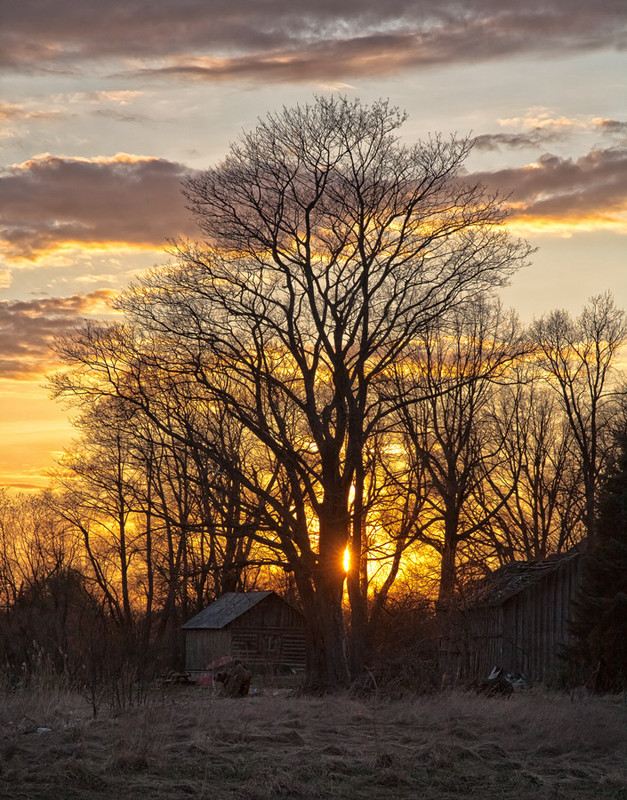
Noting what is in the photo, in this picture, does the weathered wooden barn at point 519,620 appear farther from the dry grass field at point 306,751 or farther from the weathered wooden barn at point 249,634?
the weathered wooden barn at point 249,634

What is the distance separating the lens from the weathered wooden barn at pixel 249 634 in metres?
48.2

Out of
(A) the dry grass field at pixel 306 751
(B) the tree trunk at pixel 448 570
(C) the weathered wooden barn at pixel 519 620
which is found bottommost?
(A) the dry grass field at pixel 306 751

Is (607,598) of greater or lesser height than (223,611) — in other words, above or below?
above

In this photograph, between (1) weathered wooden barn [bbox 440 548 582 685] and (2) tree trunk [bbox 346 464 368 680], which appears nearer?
(2) tree trunk [bbox 346 464 368 680]

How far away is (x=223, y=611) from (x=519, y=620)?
1915cm

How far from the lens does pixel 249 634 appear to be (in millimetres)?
49406

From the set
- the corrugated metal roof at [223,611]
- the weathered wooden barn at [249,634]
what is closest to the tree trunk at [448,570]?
the corrugated metal roof at [223,611]

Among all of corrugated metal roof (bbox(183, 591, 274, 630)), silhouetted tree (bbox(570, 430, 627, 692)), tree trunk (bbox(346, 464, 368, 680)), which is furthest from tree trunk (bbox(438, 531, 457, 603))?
corrugated metal roof (bbox(183, 591, 274, 630))

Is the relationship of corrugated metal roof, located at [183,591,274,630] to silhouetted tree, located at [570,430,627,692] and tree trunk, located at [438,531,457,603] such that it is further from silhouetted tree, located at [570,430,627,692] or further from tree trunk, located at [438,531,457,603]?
silhouetted tree, located at [570,430,627,692]

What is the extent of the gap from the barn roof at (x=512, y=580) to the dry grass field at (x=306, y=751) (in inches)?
621

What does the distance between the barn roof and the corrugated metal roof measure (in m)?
16.4

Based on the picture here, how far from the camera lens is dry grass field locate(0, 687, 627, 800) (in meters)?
9.73

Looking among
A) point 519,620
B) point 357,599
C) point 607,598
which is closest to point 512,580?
point 519,620

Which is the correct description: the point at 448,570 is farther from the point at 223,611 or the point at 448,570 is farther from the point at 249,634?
the point at 249,634
